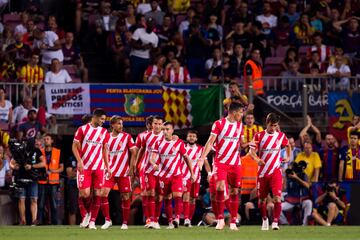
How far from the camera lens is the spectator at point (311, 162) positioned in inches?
1184

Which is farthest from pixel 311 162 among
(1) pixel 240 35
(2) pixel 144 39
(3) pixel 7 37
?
(3) pixel 7 37

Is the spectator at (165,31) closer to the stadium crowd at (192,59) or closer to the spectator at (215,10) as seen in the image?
the stadium crowd at (192,59)

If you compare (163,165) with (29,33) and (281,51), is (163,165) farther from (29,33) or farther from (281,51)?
(281,51)

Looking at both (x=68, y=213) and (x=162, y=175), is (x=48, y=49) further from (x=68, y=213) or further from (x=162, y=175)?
(x=162, y=175)

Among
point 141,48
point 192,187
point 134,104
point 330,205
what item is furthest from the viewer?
point 141,48

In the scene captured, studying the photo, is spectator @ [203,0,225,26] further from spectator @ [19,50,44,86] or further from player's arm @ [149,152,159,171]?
player's arm @ [149,152,159,171]

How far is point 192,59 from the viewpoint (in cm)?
3434

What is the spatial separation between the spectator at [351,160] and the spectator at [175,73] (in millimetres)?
4949

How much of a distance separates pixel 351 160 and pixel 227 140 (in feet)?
20.6

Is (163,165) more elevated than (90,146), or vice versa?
(90,146)

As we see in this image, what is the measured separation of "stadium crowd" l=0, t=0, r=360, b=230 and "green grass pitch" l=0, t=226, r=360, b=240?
4029mm

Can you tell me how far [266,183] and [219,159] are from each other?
3.63ft

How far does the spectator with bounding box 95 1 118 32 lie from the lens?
3562 centimetres

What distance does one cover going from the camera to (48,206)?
30359 millimetres
